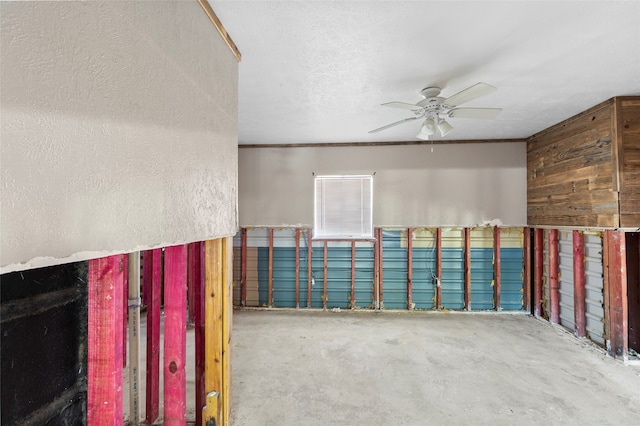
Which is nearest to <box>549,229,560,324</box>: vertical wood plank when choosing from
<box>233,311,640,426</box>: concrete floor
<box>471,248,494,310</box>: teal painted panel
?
<box>233,311,640,426</box>: concrete floor

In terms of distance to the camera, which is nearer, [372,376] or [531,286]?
[372,376]

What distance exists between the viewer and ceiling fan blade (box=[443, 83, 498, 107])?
2025 mm

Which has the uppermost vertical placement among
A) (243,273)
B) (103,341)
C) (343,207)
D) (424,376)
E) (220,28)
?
(220,28)

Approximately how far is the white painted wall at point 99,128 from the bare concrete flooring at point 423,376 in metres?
1.79

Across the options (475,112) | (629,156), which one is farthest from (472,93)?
(629,156)

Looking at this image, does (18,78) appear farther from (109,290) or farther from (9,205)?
(109,290)

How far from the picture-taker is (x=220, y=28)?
65.6 inches

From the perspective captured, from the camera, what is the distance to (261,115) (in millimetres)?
3330

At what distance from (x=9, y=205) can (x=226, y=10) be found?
1525 millimetres

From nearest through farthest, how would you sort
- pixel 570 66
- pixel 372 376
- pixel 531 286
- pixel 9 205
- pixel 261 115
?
pixel 9 205
pixel 570 66
pixel 372 376
pixel 261 115
pixel 531 286

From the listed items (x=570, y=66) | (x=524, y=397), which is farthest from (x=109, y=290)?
(x=570, y=66)

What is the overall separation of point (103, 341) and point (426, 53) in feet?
8.04

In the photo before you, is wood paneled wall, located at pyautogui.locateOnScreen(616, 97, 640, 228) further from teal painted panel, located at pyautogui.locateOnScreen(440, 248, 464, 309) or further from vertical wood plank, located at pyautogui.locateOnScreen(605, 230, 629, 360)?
teal painted panel, located at pyautogui.locateOnScreen(440, 248, 464, 309)

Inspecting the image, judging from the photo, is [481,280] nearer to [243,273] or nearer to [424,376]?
[424,376]
